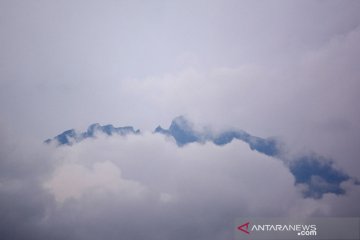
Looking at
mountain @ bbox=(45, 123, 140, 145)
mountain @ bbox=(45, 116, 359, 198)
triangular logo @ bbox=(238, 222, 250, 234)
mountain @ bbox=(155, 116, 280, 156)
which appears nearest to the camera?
triangular logo @ bbox=(238, 222, 250, 234)

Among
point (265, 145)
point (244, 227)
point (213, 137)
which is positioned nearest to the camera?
point (244, 227)

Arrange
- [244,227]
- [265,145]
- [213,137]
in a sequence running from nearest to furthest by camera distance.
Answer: [244,227] → [265,145] → [213,137]

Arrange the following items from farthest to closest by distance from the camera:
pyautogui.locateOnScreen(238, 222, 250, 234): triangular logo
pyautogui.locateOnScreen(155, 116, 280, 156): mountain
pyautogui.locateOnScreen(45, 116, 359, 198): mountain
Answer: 1. pyautogui.locateOnScreen(155, 116, 280, 156): mountain
2. pyautogui.locateOnScreen(45, 116, 359, 198): mountain
3. pyautogui.locateOnScreen(238, 222, 250, 234): triangular logo

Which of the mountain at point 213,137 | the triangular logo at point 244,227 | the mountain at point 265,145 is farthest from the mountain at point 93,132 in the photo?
the triangular logo at point 244,227

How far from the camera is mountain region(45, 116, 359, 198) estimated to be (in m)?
5.74

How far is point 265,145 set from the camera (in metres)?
6.09

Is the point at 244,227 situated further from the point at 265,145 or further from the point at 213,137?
the point at 213,137

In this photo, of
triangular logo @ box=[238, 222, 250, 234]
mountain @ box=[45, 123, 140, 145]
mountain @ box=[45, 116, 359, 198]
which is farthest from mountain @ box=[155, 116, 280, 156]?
triangular logo @ box=[238, 222, 250, 234]

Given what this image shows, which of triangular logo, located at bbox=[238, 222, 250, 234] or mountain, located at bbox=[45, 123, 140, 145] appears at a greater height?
mountain, located at bbox=[45, 123, 140, 145]

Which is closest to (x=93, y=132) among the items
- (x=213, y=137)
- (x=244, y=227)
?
(x=213, y=137)

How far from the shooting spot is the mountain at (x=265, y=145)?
574cm

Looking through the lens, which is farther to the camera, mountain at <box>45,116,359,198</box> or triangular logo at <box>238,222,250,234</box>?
mountain at <box>45,116,359,198</box>

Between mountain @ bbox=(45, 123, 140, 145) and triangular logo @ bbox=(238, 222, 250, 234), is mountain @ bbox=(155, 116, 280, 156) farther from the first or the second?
triangular logo @ bbox=(238, 222, 250, 234)

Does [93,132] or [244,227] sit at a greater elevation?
[93,132]
